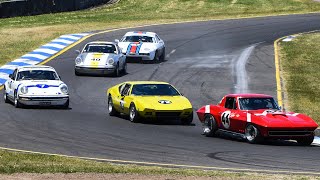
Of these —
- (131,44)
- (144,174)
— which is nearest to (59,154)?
(144,174)

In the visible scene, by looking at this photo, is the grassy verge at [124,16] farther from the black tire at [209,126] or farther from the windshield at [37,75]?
the black tire at [209,126]

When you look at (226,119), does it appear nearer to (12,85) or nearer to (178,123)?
(178,123)

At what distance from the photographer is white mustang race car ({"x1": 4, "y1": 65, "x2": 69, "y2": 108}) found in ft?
89.8

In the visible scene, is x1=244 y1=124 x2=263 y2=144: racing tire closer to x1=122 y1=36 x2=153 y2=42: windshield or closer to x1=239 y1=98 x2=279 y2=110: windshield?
x1=239 y1=98 x2=279 y2=110: windshield

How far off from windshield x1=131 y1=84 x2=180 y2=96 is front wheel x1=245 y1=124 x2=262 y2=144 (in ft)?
16.1

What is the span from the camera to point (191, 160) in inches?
700

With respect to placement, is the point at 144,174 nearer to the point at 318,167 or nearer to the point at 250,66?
the point at 318,167

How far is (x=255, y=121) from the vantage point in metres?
21.1

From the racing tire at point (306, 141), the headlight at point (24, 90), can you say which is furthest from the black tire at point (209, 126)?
the headlight at point (24, 90)

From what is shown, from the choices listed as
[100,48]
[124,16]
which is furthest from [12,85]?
[124,16]

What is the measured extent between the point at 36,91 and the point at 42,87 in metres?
0.33

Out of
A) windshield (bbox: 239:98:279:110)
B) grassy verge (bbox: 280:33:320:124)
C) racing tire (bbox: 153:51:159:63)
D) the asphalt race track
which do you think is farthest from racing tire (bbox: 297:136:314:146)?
racing tire (bbox: 153:51:159:63)

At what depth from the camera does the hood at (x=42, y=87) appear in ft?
90.2

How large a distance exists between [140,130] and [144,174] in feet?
28.1
